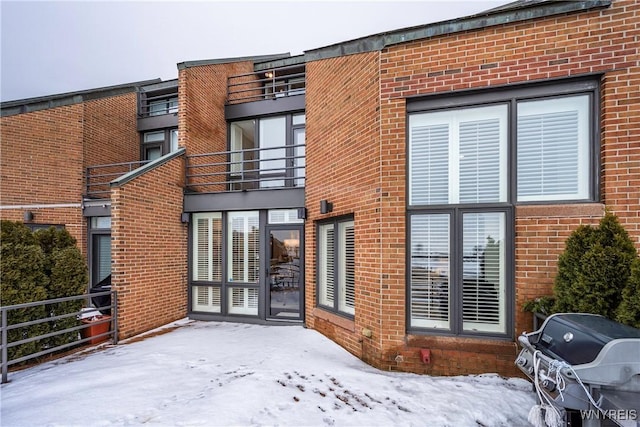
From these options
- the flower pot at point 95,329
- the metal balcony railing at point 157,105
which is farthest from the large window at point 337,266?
the metal balcony railing at point 157,105

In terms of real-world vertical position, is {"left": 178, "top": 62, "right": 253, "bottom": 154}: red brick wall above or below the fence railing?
above

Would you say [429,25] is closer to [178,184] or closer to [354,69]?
[354,69]

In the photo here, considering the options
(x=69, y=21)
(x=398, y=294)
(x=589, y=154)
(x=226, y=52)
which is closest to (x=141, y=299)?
(x=398, y=294)

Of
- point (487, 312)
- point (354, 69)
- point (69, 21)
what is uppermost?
point (69, 21)

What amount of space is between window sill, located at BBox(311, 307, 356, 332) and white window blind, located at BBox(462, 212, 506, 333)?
167 cm

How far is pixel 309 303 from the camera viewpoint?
5.77 m

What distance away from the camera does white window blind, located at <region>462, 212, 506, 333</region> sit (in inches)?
141

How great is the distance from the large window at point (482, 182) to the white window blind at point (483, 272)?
0.01m

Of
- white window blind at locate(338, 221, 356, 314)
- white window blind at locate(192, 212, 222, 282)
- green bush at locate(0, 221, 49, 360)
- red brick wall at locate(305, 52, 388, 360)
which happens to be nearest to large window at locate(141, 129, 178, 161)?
white window blind at locate(192, 212, 222, 282)

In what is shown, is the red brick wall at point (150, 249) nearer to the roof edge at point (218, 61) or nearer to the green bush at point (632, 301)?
the roof edge at point (218, 61)

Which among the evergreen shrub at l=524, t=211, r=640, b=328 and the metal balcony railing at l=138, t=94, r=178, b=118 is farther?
the metal balcony railing at l=138, t=94, r=178, b=118

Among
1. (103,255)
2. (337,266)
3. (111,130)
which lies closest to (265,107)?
(337,266)

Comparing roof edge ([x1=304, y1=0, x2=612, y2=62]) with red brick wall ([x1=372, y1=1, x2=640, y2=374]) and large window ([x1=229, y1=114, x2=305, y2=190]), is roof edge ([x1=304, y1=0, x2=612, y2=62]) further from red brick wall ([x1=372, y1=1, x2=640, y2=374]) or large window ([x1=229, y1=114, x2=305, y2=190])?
large window ([x1=229, y1=114, x2=305, y2=190])

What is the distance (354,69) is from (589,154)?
334 cm
